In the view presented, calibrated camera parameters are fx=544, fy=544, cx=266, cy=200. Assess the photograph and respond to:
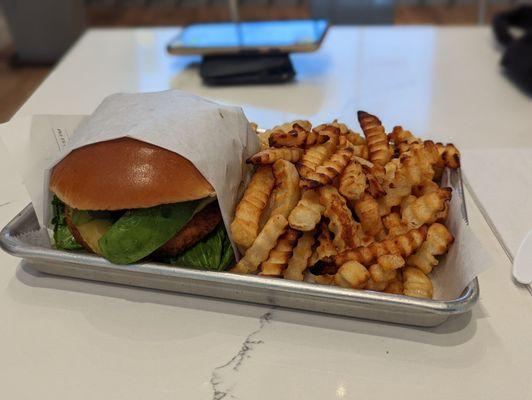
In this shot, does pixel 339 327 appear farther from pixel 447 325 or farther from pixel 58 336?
pixel 58 336

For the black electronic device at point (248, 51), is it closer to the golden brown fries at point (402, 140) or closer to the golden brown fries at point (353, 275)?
the golden brown fries at point (402, 140)

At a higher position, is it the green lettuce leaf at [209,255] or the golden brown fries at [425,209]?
the golden brown fries at [425,209]

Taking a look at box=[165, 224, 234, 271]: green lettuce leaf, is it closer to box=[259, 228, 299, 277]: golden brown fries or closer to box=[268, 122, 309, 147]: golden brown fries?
box=[259, 228, 299, 277]: golden brown fries

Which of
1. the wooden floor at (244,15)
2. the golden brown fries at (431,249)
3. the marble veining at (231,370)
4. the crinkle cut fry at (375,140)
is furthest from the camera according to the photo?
the wooden floor at (244,15)

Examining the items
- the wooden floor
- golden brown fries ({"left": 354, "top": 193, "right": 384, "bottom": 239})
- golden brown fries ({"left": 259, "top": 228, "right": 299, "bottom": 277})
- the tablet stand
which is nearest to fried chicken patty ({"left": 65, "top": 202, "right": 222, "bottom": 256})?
golden brown fries ({"left": 259, "top": 228, "right": 299, "bottom": 277})

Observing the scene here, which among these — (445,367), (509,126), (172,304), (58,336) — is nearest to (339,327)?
(445,367)

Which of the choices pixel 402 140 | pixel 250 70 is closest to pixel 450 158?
pixel 402 140

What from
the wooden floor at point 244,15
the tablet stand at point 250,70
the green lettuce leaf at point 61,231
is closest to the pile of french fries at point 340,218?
the green lettuce leaf at point 61,231

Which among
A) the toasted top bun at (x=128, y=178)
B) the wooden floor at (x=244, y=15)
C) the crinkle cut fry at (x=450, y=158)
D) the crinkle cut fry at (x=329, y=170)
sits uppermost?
the toasted top bun at (x=128, y=178)
